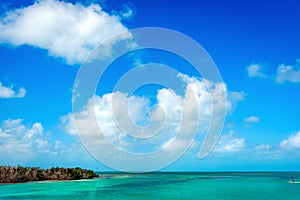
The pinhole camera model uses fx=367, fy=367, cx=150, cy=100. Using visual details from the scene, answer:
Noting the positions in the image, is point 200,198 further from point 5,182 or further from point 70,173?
point 70,173

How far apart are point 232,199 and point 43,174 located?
138ft

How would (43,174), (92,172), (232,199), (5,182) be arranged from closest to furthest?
(232,199) → (5,182) → (43,174) → (92,172)

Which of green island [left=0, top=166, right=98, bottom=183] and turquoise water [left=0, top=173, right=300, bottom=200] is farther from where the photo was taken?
green island [left=0, top=166, right=98, bottom=183]

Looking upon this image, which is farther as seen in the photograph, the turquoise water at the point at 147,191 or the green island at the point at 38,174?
the green island at the point at 38,174

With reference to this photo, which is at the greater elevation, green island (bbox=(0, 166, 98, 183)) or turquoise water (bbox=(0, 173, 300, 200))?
green island (bbox=(0, 166, 98, 183))

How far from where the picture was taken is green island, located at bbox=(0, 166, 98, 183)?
58.2 meters

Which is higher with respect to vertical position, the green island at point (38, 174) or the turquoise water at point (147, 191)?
the green island at point (38, 174)

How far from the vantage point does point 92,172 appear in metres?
79.0

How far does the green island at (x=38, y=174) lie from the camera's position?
191 ft

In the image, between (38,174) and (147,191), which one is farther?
(38,174)

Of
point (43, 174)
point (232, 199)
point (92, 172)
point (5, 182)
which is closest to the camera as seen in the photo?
point (232, 199)

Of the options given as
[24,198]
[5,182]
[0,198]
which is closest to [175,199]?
[24,198]

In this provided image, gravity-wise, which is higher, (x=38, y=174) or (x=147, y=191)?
Answer: (x=38, y=174)

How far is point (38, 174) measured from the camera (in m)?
64.2
